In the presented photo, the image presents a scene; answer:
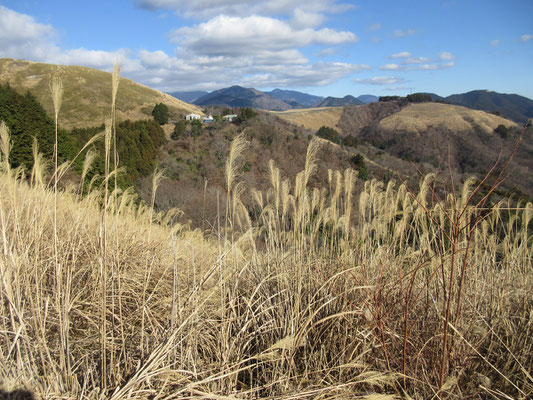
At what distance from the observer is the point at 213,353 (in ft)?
7.25

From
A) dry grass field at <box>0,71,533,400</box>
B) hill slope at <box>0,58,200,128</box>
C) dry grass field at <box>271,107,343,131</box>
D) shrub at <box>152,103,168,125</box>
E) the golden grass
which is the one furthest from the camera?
dry grass field at <box>271,107,343,131</box>

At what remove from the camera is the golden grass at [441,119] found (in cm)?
7162

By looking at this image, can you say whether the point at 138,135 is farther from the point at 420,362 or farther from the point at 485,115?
the point at 485,115

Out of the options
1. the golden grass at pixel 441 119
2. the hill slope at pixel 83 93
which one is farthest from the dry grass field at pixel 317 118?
the hill slope at pixel 83 93

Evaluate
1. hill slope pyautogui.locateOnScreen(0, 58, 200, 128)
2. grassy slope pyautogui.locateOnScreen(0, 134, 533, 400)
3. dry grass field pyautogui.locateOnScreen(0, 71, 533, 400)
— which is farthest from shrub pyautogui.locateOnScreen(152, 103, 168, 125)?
grassy slope pyautogui.locateOnScreen(0, 134, 533, 400)

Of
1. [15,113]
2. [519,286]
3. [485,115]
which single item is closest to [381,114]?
[485,115]

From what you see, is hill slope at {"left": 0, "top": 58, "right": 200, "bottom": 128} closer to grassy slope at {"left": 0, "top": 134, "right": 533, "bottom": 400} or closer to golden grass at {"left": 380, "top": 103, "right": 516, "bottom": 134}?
grassy slope at {"left": 0, "top": 134, "right": 533, "bottom": 400}

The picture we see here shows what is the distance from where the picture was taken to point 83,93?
53469 mm

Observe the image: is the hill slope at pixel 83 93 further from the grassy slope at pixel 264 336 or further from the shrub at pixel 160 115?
the grassy slope at pixel 264 336

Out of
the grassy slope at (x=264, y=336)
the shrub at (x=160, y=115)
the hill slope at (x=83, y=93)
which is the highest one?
the hill slope at (x=83, y=93)

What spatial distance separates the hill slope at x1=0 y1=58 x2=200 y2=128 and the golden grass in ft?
181

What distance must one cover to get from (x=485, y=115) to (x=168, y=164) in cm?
7769

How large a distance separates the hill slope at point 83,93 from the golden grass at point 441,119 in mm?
55257

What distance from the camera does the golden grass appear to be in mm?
71625
